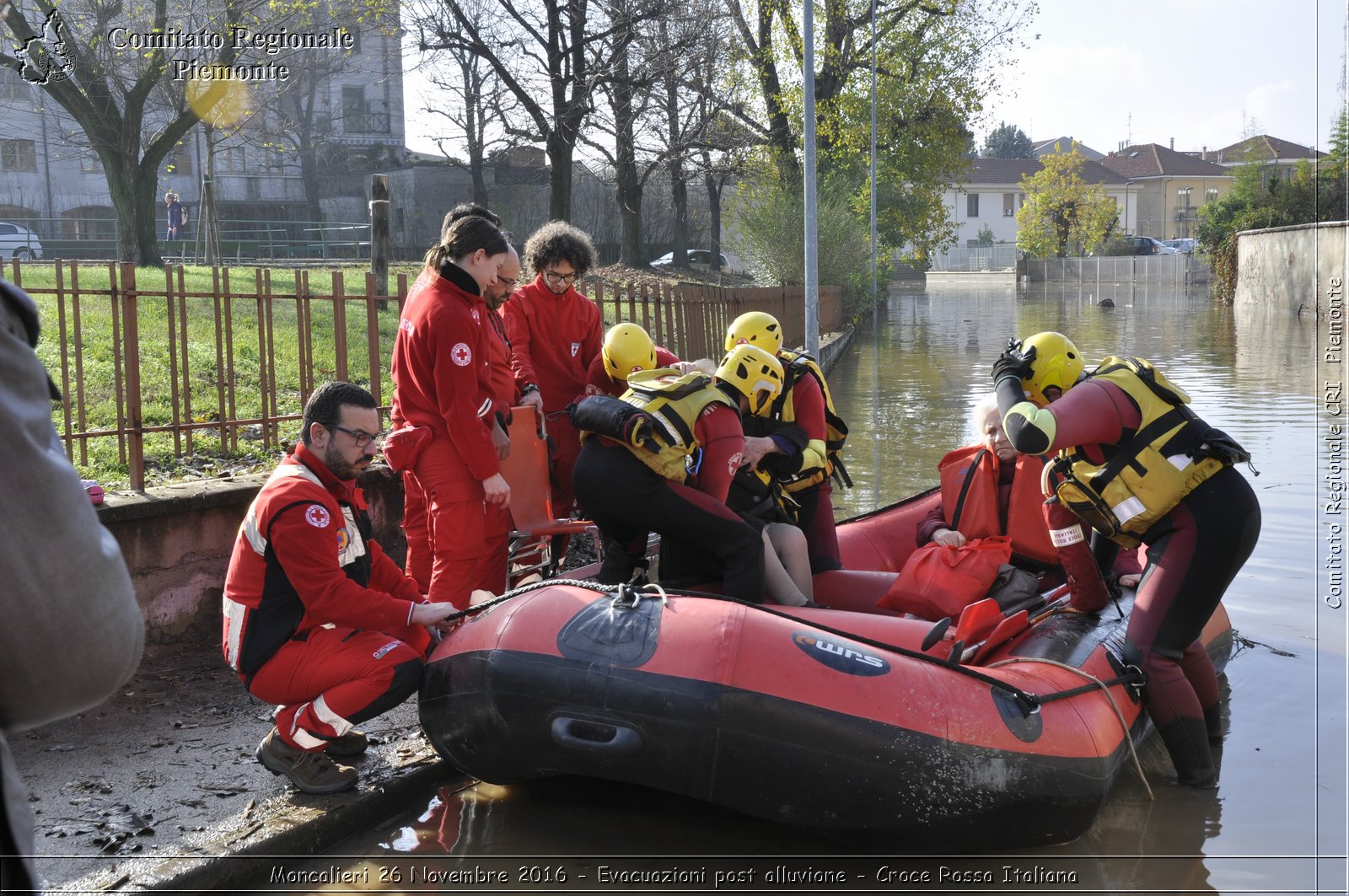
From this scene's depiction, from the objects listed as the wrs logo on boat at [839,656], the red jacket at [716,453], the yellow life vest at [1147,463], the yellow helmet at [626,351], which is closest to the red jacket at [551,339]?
the yellow helmet at [626,351]

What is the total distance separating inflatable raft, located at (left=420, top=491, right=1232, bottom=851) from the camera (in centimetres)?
386

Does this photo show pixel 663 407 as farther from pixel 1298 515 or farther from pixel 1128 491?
pixel 1298 515

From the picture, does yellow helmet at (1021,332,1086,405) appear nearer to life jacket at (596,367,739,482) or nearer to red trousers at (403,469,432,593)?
life jacket at (596,367,739,482)

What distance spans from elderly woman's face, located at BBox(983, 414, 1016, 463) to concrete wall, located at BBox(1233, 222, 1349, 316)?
26.1 m

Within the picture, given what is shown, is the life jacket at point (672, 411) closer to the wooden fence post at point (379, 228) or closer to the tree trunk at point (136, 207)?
the wooden fence post at point (379, 228)

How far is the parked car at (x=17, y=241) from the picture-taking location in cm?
2473

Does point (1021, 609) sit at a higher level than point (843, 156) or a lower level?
lower

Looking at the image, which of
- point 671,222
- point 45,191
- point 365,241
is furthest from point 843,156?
point 45,191

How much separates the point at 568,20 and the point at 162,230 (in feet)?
66.2

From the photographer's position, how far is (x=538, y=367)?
253 inches

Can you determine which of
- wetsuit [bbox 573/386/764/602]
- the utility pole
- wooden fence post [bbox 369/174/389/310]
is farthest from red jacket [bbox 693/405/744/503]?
the utility pole

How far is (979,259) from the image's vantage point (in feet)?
260

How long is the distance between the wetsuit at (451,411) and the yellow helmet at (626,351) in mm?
741

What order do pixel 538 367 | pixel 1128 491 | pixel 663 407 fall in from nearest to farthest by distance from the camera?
pixel 1128 491, pixel 663 407, pixel 538 367
